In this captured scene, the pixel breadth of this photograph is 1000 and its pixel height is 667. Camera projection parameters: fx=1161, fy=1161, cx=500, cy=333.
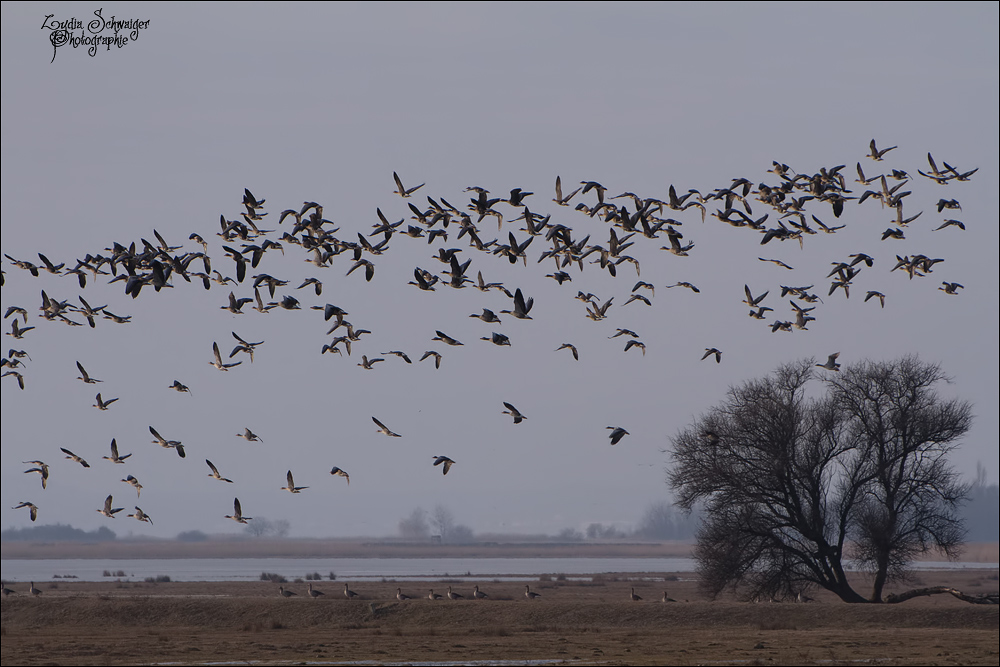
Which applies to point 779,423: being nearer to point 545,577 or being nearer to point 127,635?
point 127,635

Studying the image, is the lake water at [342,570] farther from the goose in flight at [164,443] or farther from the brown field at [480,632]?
the goose in flight at [164,443]

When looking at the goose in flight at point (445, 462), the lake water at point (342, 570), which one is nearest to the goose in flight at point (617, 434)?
the goose in flight at point (445, 462)

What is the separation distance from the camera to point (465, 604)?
4762 cm

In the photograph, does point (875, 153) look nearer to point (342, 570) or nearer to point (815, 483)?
point (815, 483)

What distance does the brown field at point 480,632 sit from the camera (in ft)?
116

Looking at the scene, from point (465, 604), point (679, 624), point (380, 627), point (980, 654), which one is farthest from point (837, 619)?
point (380, 627)

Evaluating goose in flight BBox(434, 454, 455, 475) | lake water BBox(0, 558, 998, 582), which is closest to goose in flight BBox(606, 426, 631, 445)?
goose in flight BBox(434, 454, 455, 475)

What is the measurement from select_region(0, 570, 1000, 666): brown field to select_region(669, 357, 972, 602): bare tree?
352cm

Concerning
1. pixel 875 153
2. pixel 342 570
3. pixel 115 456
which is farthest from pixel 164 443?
pixel 342 570

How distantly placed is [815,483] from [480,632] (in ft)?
56.1

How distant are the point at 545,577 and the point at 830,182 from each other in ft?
202

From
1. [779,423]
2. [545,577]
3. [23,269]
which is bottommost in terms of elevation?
[545,577]

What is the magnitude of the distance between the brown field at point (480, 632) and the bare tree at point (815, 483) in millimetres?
3519

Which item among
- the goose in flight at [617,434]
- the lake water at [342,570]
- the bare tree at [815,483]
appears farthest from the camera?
the lake water at [342,570]
